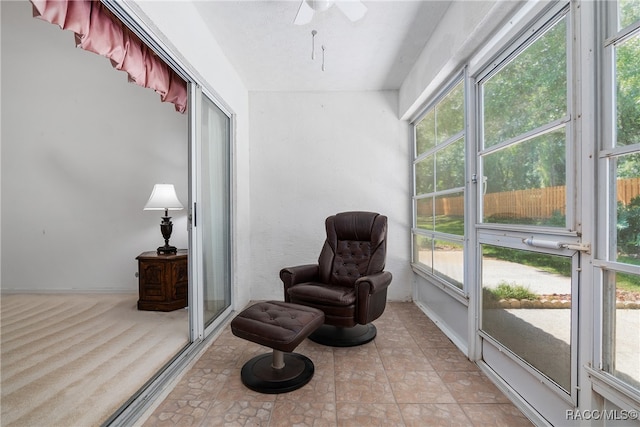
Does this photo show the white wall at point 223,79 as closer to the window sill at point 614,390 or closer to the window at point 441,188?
the window at point 441,188

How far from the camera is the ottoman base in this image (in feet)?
5.53

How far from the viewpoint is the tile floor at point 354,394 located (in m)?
1.45

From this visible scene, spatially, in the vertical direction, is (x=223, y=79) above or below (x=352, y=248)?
above

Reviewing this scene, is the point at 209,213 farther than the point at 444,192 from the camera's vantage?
No

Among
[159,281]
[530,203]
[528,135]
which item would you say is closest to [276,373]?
[159,281]

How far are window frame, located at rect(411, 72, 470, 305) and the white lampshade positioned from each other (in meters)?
2.76

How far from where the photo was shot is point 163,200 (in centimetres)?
293

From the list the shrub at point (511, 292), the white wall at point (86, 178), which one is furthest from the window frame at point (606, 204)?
the white wall at point (86, 178)

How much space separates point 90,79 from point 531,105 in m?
4.61

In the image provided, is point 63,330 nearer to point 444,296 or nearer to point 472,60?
point 444,296

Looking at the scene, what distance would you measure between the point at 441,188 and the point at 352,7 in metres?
1.74

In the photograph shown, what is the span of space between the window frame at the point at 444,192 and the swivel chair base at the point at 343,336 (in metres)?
0.84

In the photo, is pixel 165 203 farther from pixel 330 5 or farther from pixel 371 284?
pixel 330 5

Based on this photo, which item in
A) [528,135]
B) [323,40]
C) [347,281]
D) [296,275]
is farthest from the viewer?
[347,281]
